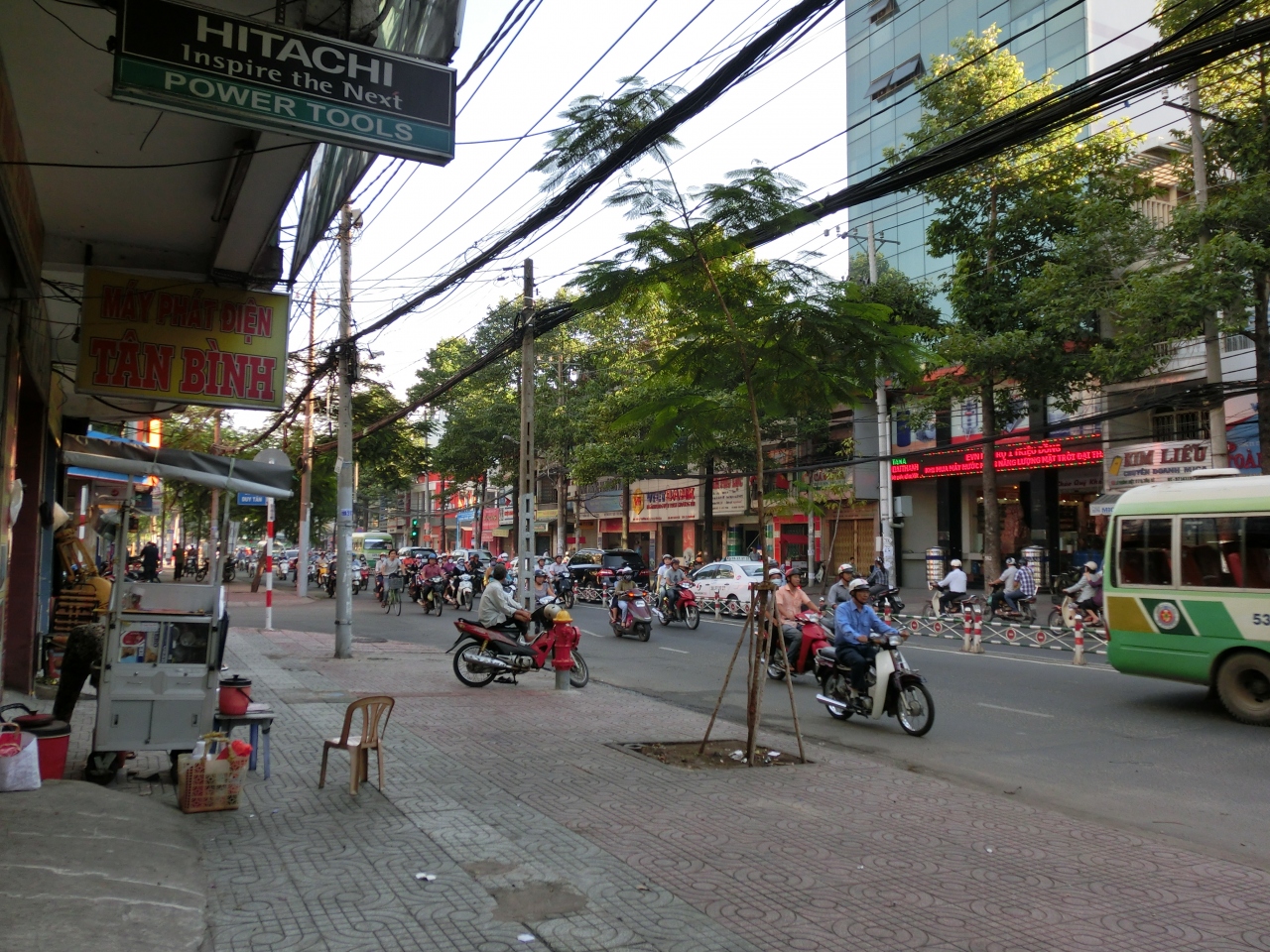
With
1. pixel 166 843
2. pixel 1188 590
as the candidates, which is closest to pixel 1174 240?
pixel 1188 590

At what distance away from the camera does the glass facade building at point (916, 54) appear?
102 feet

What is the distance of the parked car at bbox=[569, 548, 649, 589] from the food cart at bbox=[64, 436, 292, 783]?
23792 mm

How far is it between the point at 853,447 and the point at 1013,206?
455 inches

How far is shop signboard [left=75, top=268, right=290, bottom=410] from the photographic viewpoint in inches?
358

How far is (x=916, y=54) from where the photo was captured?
122ft

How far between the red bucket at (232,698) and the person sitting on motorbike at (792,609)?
701cm

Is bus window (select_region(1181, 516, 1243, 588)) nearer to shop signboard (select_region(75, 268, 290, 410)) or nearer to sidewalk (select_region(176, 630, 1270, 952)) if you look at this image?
sidewalk (select_region(176, 630, 1270, 952))

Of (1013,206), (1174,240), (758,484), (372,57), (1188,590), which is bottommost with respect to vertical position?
(1188,590)

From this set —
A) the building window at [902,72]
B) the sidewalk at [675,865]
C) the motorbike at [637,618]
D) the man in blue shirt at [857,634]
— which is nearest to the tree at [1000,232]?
the motorbike at [637,618]

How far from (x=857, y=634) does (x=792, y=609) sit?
2.51 m

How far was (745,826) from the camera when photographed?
6.39 m

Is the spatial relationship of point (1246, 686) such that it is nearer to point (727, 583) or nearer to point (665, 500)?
point (727, 583)

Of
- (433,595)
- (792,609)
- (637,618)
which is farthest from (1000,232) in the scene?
(433,595)

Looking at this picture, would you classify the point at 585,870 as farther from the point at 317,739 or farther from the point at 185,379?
the point at 185,379
